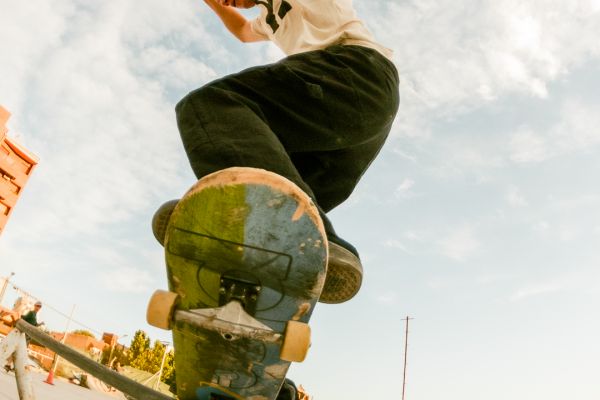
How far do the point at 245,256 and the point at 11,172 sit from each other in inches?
2237

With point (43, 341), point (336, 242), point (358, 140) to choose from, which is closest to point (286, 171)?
point (336, 242)

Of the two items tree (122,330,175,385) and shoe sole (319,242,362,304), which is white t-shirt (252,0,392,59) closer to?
shoe sole (319,242,362,304)

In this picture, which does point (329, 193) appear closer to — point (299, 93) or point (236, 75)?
point (299, 93)

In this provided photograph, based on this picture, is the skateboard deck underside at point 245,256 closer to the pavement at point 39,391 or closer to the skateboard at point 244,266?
the skateboard at point 244,266

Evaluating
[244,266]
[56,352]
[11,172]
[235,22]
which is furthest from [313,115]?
[11,172]

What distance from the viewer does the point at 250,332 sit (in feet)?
2.75

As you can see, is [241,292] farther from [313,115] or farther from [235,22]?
[235,22]

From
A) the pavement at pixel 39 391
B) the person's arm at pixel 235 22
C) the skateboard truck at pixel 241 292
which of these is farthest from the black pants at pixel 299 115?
the pavement at pixel 39 391

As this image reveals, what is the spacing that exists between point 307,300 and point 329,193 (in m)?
0.77

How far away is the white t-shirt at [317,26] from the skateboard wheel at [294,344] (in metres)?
1.11


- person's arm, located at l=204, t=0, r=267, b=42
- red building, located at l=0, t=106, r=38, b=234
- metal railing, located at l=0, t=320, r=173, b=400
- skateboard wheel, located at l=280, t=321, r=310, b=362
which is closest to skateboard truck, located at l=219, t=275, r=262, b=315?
skateboard wheel, located at l=280, t=321, r=310, b=362

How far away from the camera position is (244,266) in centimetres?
90

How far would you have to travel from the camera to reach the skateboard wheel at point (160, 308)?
0.89 meters

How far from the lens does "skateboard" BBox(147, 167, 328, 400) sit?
0.89m
